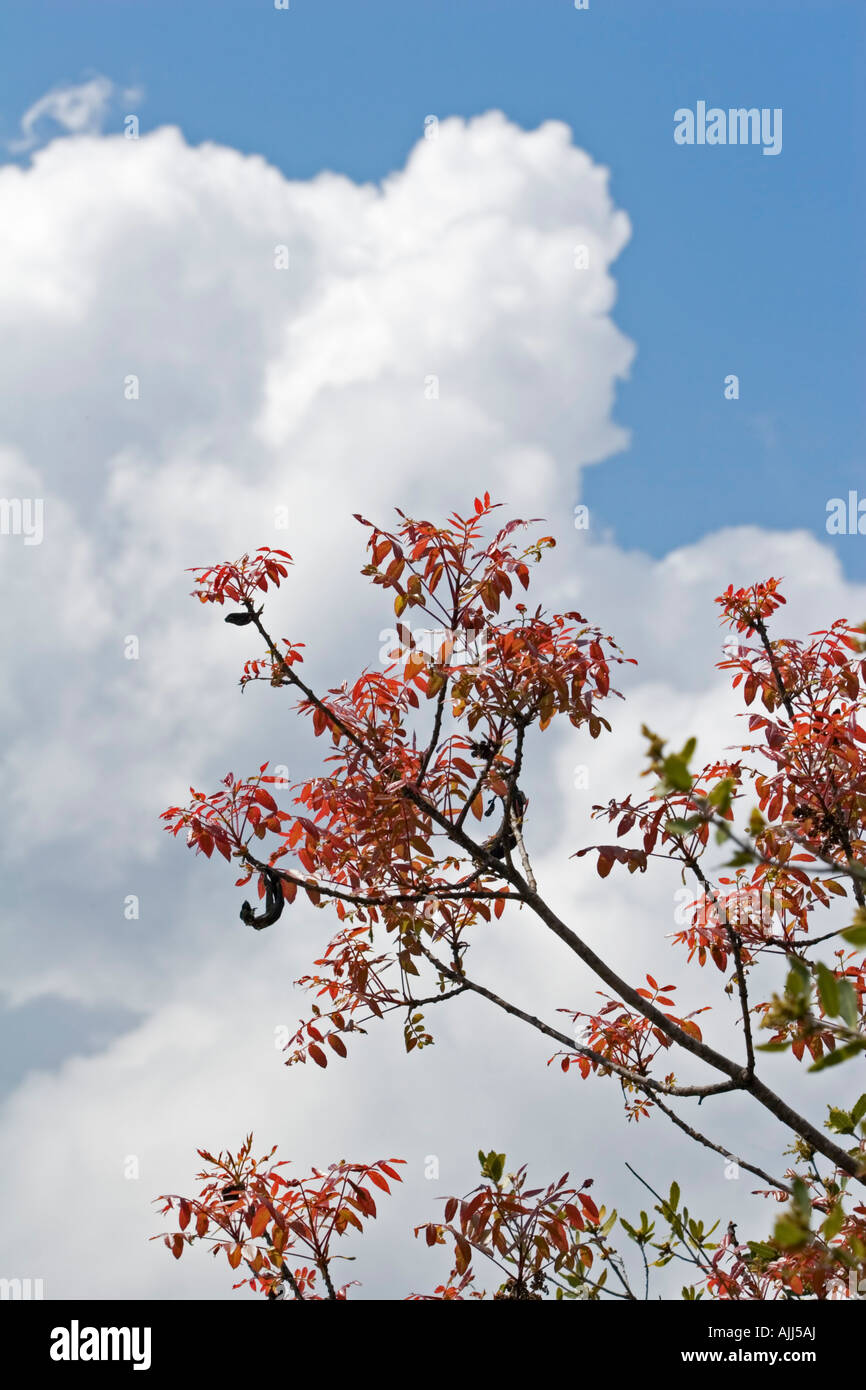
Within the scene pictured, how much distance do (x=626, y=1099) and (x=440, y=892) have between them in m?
1.24

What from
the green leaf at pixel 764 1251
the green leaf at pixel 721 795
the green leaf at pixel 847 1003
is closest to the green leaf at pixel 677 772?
the green leaf at pixel 721 795

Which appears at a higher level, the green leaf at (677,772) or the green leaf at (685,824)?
the green leaf at (677,772)

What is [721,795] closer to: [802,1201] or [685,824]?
[685,824]

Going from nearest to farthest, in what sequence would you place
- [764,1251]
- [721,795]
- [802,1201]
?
[802,1201] < [721,795] < [764,1251]

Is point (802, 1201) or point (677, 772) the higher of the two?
point (677, 772)

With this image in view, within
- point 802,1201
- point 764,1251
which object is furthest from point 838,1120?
point 802,1201

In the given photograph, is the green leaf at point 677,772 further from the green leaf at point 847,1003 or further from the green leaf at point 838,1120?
the green leaf at point 838,1120

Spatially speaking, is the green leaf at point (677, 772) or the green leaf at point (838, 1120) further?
the green leaf at point (838, 1120)

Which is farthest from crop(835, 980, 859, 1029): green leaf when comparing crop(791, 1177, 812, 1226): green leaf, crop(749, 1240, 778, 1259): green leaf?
crop(749, 1240, 778, 1259): green leaf

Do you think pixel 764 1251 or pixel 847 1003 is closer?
pixel 847 1003

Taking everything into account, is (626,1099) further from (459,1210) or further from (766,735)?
(766,735)
